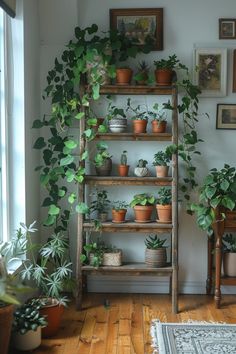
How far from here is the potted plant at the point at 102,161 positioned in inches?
135

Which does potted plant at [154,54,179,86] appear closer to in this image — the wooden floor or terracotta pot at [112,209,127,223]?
terracotta pot at [112,209,127,223]

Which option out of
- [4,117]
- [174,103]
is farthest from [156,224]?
[4,117]

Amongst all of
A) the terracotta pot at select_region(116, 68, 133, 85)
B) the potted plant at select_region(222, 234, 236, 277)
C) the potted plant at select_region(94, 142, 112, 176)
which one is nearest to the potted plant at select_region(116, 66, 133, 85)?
the terracotta pot at select_region(116, 68, 133, 85)

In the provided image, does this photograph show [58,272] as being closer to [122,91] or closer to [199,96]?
[122,91]

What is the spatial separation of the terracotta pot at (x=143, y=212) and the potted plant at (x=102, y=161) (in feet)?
1.20

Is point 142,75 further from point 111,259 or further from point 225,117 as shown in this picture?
point 111,259

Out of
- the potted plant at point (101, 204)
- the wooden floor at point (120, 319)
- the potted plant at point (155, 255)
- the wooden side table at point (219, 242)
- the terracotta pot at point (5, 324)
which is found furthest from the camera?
the potted plant at point (101, 204)

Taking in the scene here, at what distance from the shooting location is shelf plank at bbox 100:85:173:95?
343cm

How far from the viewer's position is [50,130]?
366 cm

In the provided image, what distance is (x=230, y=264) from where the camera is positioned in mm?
3539

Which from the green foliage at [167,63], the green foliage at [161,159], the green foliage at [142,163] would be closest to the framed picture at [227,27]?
the green foliage at [167,63]

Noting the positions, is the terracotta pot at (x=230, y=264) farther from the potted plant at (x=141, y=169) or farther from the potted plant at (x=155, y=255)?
the potted plant at (x=141, y=169)

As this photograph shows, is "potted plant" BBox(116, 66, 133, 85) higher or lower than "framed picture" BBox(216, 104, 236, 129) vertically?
higher

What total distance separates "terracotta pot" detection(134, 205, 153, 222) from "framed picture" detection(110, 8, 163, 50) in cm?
129
